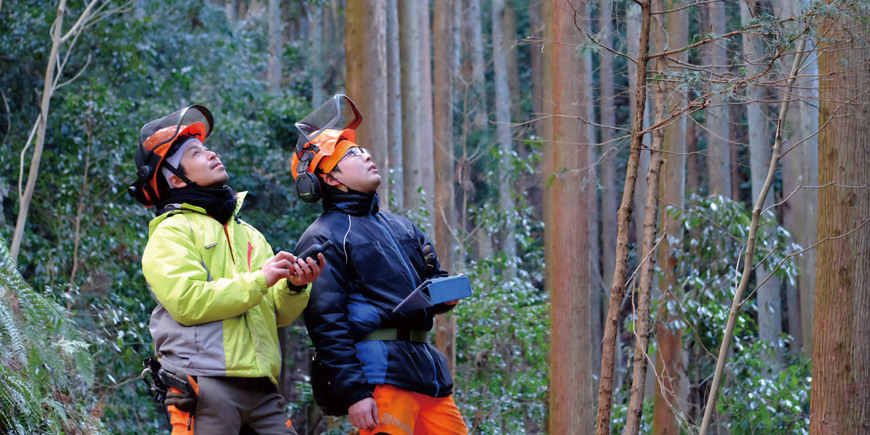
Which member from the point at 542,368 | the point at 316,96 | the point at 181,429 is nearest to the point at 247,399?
the point at 181,429

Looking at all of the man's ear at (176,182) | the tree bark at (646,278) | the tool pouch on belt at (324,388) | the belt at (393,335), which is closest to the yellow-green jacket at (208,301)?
the man's ear at (176,182)

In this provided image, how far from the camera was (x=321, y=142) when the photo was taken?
13.3ft

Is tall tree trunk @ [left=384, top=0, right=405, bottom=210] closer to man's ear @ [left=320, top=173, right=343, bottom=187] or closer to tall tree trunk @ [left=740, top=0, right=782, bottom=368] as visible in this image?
tall tree trunk @ [left=740, top=0, right=782, bottom=368]

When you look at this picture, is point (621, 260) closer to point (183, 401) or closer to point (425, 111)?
point (183, 401)

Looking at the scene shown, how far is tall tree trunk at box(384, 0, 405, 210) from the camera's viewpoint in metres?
10.6

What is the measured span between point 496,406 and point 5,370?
614 cm

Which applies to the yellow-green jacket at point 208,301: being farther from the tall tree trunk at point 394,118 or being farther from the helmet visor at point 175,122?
the tall tree trunk at point 394,118

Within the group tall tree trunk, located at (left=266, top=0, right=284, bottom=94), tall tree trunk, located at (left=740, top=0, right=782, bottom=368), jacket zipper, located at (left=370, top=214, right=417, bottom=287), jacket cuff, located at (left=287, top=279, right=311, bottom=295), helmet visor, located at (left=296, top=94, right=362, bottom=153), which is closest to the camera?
jacket cuff, located at (left=287, top=279, right=311, bottom=295)

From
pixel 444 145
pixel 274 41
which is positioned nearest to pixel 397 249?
pixel 444 145

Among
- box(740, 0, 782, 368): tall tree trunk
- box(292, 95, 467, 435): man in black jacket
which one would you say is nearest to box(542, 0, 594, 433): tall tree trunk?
box(740, 0, 782, 368): tall tree trunk

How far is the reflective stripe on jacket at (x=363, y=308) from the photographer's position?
11.8ft

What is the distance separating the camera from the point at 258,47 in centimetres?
2198

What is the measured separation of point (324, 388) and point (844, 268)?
10.7 ft

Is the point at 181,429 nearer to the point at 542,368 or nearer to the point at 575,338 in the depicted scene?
the point at 575,338
